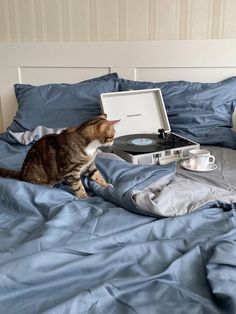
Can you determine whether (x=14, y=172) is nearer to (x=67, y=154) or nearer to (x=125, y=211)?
(x=67, y=154)

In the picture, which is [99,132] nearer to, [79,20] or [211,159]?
[211,159]

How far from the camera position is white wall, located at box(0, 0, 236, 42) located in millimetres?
1873

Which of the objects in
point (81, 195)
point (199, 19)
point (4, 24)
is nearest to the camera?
point (81, 195)

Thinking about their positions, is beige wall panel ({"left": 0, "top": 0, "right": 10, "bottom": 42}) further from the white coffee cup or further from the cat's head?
the white coffee cup

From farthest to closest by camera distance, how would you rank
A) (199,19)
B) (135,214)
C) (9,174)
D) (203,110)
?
(199,19) < (203,110) < (9,174) < (135,214)

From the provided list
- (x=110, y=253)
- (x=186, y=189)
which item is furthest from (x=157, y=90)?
(x=110, y=253)

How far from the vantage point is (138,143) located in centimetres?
157

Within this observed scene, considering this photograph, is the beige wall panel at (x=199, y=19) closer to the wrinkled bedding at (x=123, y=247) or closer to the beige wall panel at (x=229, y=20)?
the beige wall panel at (x=229, y=20)

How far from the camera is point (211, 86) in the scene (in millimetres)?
1814

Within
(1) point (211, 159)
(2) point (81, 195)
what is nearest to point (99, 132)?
(2) point (81, 195)

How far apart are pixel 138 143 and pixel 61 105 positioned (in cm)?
60

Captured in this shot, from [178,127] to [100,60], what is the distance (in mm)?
699

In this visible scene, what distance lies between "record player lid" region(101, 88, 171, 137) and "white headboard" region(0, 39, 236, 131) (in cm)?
28

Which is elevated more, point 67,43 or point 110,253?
point 67,43
